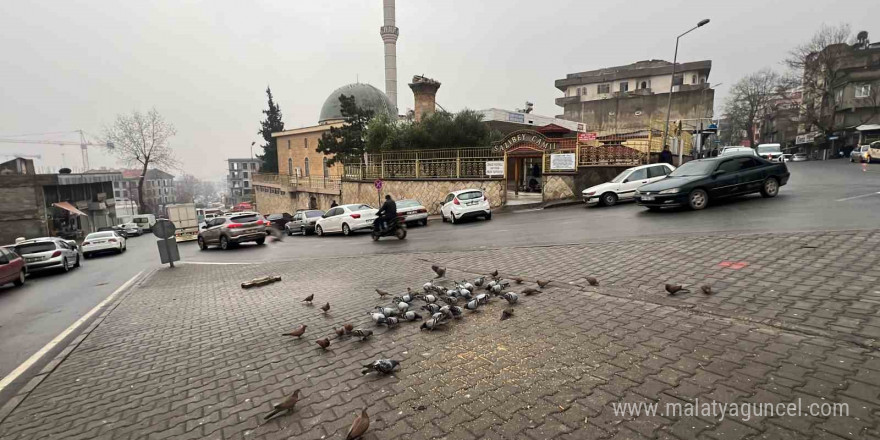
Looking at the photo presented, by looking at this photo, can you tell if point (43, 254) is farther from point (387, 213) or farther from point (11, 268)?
point (387, 213)

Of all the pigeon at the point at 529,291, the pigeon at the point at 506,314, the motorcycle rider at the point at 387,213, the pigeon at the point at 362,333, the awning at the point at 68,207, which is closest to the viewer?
the pigeon at the point at 362,333

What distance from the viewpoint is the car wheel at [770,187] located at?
12.6 meters

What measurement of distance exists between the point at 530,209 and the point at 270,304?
601 inches

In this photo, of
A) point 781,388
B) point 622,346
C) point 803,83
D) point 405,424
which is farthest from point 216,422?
point 803,83

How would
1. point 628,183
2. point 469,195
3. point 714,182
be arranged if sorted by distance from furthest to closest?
point 469,195
point 628,183
point 714,182

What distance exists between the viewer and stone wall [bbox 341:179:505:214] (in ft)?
70.3

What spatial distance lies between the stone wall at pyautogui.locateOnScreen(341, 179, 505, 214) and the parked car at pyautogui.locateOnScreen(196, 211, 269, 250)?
8515 millimetres

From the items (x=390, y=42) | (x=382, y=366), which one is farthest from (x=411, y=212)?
(x=390, y=42)

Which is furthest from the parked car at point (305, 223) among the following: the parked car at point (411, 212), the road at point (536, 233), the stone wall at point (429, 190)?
the road at point (536, 233)

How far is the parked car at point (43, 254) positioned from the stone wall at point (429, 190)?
1501cm

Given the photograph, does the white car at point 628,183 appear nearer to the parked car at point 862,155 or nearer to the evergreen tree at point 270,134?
the parked car at point 862,155

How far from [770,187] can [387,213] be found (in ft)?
41.4

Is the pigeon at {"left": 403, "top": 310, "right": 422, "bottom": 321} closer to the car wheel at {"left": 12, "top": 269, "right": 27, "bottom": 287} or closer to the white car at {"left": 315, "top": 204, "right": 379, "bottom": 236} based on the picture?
the white car at {"left": 315, "top": 204, "right": 379, "bottom": 236}

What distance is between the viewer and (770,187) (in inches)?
500
